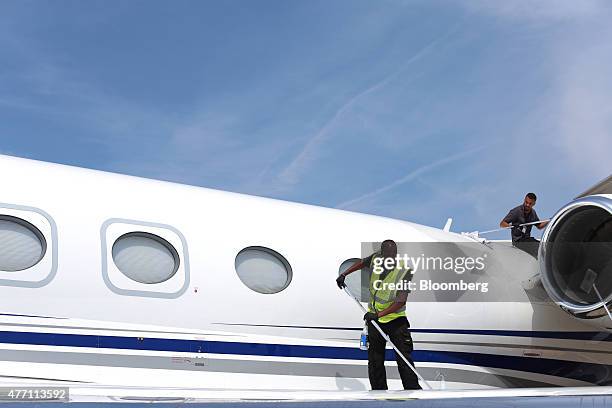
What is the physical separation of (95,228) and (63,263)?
39cm

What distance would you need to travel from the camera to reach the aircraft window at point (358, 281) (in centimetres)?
725

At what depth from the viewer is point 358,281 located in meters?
7.30

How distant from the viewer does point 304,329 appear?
6.82 metres

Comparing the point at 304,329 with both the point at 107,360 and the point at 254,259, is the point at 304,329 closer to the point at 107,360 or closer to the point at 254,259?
the point at 254,259

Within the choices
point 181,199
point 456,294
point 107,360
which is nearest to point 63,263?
point 107,360

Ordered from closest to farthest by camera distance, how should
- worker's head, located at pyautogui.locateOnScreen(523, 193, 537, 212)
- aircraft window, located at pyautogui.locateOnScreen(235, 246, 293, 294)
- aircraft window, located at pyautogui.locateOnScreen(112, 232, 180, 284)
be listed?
aircraft window, located at pyautogui.locateOnScreen(112, 232, 180, 284) → aircraft window, located at pyautogui.locateOnScreen(235, 246, 293, 294) → worker's head, located at pyautogui.locateOnScreen(523, 193, 537, 212)

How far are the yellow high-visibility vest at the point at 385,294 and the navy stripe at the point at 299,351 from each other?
0.46 meters

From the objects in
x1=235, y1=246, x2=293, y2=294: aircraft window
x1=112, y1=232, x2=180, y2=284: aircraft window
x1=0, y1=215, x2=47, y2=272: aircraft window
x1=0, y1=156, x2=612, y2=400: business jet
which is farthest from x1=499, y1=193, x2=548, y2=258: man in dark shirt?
x1=0, y1=215, x2=47, y2=272: aircraft window

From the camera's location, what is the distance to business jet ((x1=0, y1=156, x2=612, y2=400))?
18.9 ft

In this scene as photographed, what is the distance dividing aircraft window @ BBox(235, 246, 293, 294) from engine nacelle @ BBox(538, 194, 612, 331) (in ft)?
7.66

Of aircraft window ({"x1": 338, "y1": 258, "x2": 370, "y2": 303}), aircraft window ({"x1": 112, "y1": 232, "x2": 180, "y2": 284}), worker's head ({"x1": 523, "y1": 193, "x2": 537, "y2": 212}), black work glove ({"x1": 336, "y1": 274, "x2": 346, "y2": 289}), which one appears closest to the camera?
aircraft window ({"x1": 112, "y1": 232, "x2": 180, "y2": 284})

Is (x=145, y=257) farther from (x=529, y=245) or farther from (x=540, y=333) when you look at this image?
(x=529, y=245)

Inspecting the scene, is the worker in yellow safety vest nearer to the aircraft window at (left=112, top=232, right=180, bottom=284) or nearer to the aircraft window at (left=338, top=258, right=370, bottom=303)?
the aircraft window at (left=338, top=258, right=370, bottom=303)

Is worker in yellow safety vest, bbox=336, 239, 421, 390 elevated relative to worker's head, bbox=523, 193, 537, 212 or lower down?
lower down
